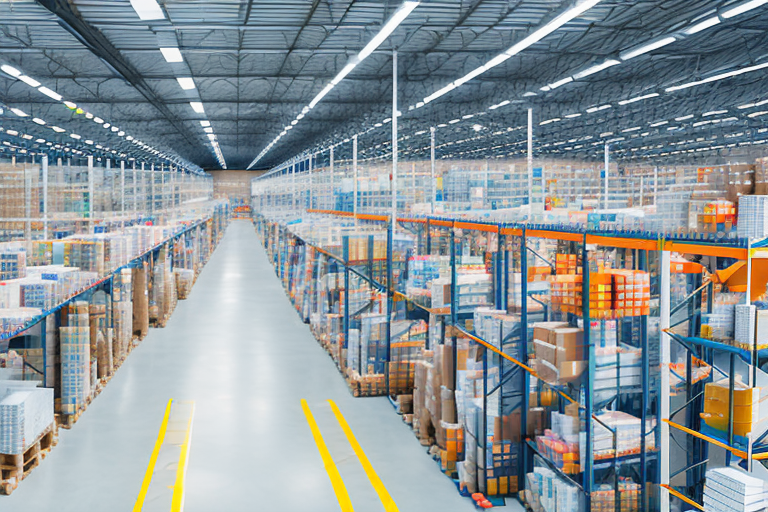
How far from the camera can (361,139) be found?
26109mm

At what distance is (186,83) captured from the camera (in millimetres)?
16250

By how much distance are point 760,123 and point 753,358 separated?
20.8m

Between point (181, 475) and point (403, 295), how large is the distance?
10.8ft

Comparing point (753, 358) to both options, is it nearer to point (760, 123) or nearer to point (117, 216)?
point (117, 216)

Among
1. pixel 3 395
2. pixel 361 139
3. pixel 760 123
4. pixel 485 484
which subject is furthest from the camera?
Answer: pixel 361 139

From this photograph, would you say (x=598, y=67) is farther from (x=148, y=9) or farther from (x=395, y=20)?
(x=148, y=9)

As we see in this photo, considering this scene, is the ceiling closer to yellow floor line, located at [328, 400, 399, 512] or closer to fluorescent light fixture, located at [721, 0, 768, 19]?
fluorescent light fixture, located at [721, 0, 768, 19]

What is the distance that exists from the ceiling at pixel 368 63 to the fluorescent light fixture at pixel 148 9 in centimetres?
20

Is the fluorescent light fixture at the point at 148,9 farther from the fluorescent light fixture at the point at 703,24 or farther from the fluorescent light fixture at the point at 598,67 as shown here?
the fluorescent light fixture at the point at 703,24

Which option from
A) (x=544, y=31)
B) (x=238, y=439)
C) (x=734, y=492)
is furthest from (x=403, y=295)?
(x=734, y=492)

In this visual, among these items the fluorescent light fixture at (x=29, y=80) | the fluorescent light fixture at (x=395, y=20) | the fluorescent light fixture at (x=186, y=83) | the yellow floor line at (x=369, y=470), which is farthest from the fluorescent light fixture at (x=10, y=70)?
the yellow floor line at (x=369, y=470)

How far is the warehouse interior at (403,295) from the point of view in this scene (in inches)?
194

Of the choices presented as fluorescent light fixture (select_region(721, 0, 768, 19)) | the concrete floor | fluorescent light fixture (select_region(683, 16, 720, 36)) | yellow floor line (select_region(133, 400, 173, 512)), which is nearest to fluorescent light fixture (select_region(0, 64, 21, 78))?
the concrete floor

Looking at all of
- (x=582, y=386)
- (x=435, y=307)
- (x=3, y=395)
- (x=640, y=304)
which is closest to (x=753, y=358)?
(x=640, y=304)
